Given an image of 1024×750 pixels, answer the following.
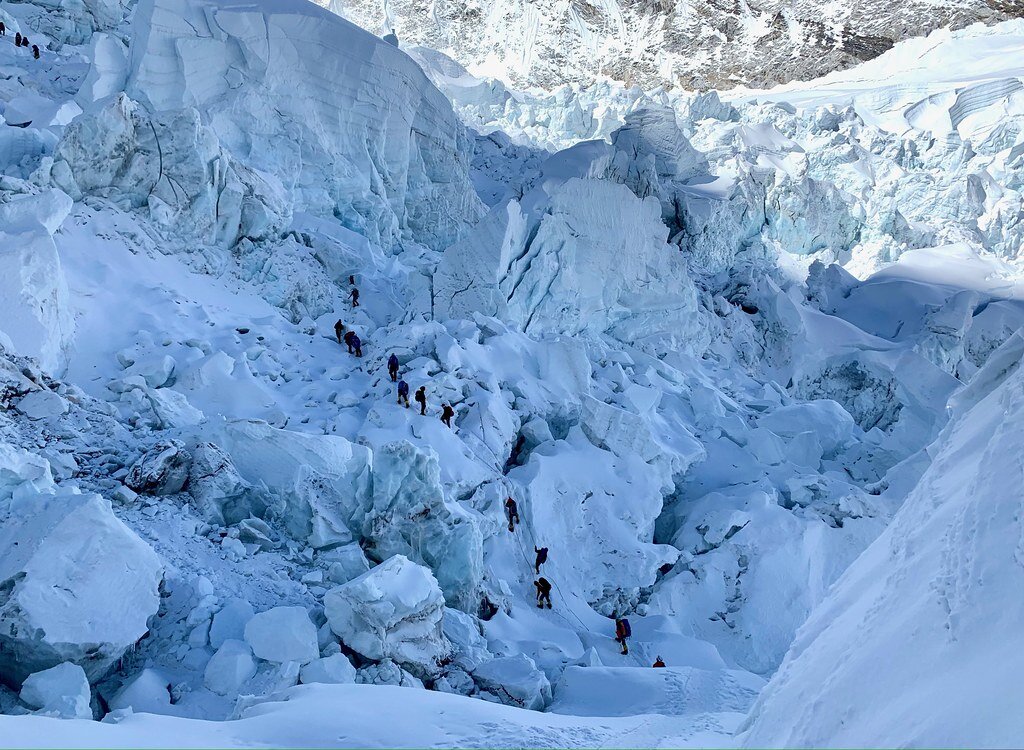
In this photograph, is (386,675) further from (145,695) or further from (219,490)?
(219,490)

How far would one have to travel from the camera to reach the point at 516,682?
5.53 m

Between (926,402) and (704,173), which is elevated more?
(704,173)

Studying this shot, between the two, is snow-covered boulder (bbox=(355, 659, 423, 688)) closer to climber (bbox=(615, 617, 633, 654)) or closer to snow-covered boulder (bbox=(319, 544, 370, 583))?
snow-covered boulder (bbox=(319, 544, 370, 583))

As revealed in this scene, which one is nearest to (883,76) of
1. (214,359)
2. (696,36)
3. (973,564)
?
(696,36)

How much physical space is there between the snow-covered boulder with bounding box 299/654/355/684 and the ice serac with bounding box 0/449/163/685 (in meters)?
1.08

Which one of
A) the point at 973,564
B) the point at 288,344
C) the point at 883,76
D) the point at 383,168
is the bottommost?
the point at 288,344

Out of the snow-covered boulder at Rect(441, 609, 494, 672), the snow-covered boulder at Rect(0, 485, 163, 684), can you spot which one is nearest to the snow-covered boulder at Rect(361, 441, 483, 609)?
the snow-covered boulder at Rect(441, 609, 494, 672)

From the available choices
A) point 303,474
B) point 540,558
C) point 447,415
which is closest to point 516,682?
point 540,558

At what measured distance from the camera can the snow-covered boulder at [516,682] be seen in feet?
17.9

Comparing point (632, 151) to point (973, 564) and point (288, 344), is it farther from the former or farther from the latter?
point (973, 564)

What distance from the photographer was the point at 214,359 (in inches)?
358

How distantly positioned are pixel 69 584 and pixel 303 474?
2.51m

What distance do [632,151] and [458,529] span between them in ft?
49.6

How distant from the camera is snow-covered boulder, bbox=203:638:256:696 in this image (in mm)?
4867
